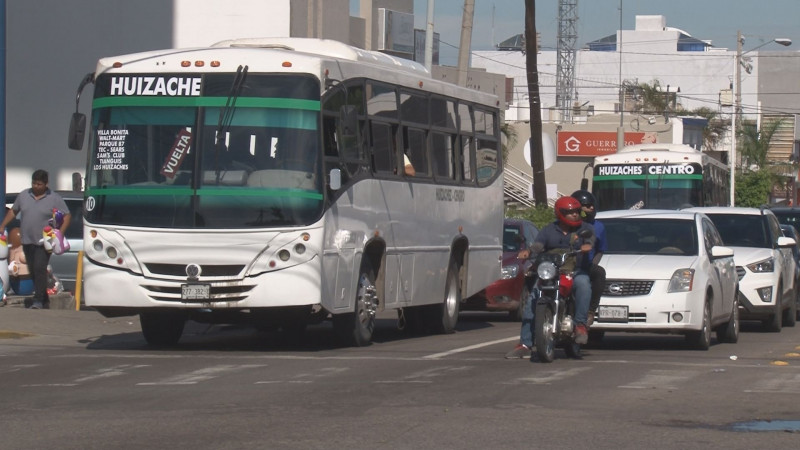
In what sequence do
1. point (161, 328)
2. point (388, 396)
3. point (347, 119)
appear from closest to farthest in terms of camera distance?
point (388, 396) → point (347, 119) → point (161, 328)

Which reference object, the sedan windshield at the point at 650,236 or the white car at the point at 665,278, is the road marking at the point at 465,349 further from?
the sedan windshield at the point at 650,236

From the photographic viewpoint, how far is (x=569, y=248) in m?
13.5

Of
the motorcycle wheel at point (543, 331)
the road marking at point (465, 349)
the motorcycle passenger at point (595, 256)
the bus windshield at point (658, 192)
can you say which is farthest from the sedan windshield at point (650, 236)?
the bus windshield at point (658, 192)

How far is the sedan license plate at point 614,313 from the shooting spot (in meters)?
15.0

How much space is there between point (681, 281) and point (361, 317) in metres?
3.62

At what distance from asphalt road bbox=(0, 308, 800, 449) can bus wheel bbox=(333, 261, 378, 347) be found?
10.6 inches

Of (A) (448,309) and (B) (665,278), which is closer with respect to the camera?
(B) (665,278)

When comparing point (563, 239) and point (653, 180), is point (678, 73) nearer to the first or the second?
point (653, 180)

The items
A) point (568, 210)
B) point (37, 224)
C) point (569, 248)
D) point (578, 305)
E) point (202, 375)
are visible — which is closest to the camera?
point (202, 375)

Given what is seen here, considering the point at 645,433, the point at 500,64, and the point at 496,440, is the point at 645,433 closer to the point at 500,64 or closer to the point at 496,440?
the point at 496,440

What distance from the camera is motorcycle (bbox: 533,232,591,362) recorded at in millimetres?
13180

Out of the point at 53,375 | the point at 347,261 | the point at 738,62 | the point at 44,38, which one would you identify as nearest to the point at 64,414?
the point at 53,375

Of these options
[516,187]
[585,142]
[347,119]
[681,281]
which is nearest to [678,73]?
[585,142]

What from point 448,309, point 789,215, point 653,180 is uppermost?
point 653,180
